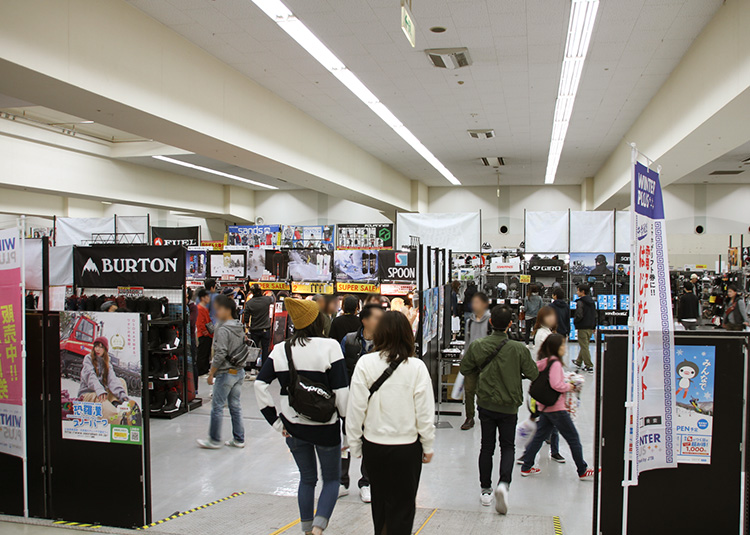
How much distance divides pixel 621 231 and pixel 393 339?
10881mm

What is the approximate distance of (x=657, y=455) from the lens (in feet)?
10.7

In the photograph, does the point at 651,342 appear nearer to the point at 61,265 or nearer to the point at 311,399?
the point at 311,399

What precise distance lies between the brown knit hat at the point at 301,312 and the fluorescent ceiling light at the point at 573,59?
5.33 metres

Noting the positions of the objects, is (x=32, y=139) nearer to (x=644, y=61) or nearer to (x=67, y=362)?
(x=67, y=362)

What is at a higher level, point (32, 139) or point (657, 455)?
point (32, 139)

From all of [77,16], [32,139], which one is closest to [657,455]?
[77,16]

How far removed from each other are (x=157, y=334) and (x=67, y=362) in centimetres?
320

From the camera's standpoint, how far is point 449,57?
8469 millimetres

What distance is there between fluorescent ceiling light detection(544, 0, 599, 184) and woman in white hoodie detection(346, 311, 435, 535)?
18.1ft

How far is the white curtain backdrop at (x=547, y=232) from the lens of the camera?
12.6m

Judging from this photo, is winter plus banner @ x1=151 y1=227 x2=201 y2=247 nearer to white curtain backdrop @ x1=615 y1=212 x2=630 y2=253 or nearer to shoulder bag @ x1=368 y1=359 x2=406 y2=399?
white curtain backdrop @ x1=615 y1=212 x2=630 y2=253

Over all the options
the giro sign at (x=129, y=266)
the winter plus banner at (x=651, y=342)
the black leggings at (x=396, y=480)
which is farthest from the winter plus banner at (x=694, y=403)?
the giro sign at (x=129, y=266)

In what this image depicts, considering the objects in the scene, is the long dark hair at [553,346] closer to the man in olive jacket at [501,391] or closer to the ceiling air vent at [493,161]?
the man in olive jacket at [501,391]

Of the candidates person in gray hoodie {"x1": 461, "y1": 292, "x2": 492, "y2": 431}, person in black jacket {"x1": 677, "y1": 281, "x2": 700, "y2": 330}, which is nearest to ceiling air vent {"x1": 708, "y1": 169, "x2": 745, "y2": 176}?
person in black jacket {"x1": 677, "y1": 281, "x2": 700, "y2": 330}
